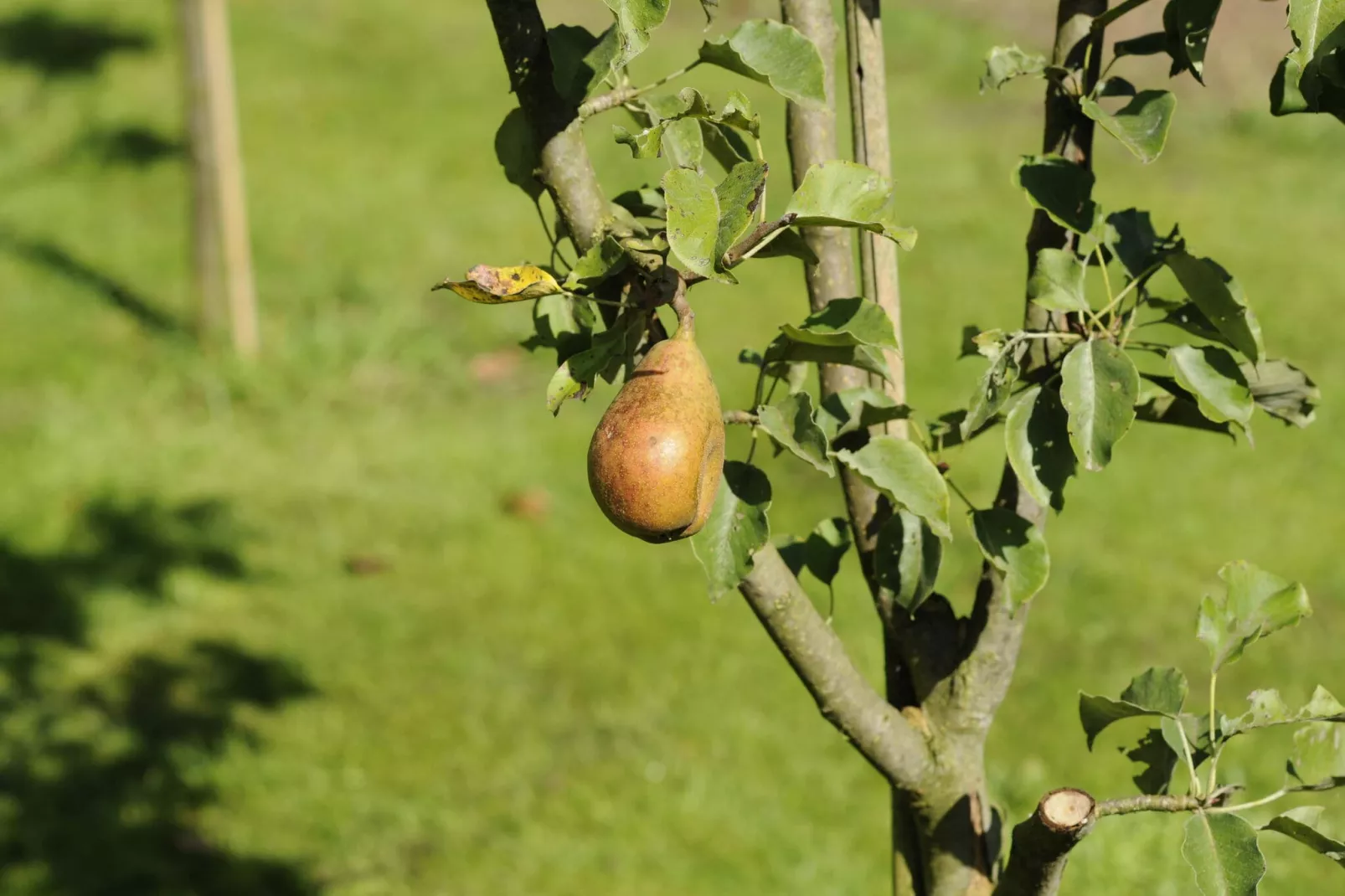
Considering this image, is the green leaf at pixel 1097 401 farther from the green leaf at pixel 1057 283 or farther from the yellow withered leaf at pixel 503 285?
the yellow withered leaf at pixel 503 285

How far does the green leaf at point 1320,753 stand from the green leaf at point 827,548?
0.53 meters

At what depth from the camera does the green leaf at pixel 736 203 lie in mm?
1062

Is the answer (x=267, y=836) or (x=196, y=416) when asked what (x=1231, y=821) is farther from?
(x=196, y=416)

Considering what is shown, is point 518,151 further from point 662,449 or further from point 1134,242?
point 1134,242

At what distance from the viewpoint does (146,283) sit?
5.73 metres

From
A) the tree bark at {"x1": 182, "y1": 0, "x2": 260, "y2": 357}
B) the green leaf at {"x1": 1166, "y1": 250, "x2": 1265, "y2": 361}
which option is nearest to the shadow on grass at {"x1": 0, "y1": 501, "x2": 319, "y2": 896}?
the tree bark at {"x1": 182, "y1": 0, "x2": 260, "y2": 357}

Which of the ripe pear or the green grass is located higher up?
the ripe pear

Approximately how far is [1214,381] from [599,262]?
0.63 meters

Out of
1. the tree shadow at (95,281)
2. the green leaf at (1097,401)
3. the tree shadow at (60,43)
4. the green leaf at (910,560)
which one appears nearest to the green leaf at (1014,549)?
the green leaf at (910,560)

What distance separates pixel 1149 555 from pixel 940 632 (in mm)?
2682

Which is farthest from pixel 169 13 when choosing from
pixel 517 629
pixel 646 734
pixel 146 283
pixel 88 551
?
pixel 646 734

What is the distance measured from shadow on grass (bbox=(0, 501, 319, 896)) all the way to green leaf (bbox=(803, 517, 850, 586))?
1.80 meters

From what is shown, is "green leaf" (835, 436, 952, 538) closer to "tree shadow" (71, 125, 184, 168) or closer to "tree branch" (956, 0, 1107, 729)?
"tree branch" (956, 0, 1107, 729)

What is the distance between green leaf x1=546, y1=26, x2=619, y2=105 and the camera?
1194 millimetres
